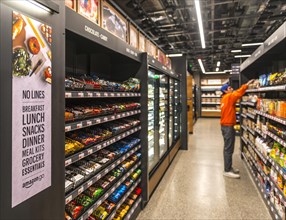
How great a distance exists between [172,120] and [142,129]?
297 cm

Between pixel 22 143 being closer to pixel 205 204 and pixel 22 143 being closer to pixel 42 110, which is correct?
pixel 42 110

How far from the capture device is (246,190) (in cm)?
383

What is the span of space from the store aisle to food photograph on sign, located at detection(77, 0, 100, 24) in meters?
2.54

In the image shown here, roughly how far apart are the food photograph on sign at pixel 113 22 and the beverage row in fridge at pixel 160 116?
124 centimetres

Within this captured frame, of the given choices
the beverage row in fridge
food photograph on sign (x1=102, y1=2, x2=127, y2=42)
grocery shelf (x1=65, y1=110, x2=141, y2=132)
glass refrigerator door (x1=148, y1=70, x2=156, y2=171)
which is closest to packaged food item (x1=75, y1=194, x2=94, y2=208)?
grocery shelf (x1=65, y1=110, x2=141, y2=132)

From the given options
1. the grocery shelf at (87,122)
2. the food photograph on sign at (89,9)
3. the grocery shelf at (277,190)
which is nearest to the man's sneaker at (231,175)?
the grocery shelf at (277,190)

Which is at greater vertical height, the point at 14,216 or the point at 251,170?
the point at 14,216

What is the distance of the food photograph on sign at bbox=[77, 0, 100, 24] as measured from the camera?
71.7 inches

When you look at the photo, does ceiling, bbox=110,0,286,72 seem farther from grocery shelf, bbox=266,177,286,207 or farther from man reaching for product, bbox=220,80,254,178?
grocery shelf, bbox=266,177,286,207

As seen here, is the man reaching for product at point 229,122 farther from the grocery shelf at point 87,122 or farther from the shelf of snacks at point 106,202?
the grocery shelf at point 87,122

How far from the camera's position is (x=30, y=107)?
113cm

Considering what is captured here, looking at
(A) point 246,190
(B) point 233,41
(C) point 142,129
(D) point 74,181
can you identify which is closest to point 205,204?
(A) point 246,190

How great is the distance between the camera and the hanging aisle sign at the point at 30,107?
3.46 feet

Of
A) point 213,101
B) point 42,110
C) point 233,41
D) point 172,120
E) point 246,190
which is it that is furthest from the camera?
point 213,101
